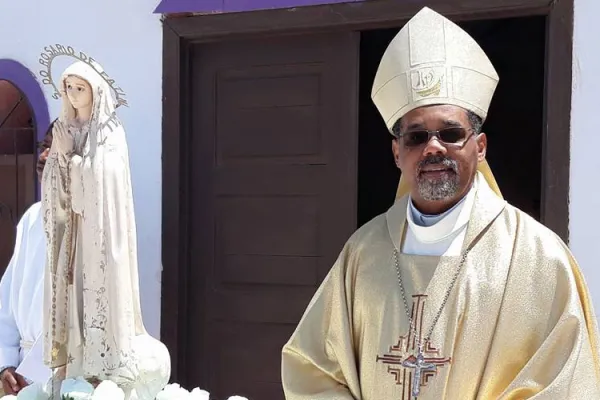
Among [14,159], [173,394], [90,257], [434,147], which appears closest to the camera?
[434,147]

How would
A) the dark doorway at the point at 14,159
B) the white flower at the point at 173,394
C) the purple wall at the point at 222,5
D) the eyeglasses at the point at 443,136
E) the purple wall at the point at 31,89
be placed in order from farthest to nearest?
the dark doorway at the point at 14,159 < the purple wall at the point at 31,89 < the purple wall at the point at 222,5 < the white flower at the point at 173,394 < the eyeglasses at the point at 443,136

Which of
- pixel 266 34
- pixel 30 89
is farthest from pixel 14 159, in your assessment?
pixel 266 34

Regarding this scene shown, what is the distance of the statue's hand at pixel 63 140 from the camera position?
274 centimetres

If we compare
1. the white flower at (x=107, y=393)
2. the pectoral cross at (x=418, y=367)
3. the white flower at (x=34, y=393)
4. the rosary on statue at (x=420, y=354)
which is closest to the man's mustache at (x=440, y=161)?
the rosary on statue at (x=420, y=354)

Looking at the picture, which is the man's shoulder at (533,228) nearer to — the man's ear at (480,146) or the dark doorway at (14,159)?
the man's ear at (480,146)

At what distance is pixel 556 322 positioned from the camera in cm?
188

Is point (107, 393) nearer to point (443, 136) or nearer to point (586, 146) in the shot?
point (443, 136)

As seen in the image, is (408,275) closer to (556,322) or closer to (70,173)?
(556,322)

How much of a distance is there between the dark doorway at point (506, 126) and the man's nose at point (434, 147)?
3.19 metres

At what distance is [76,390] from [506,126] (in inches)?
178

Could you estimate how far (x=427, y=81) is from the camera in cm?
205

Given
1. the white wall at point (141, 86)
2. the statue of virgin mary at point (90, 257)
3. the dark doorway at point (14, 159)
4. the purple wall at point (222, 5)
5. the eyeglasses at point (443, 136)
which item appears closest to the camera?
the eyeglasses at point (443, 136)

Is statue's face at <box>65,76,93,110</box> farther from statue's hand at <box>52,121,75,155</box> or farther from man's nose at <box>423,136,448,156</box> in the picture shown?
man's nose at <box>423,136,448,156</box>

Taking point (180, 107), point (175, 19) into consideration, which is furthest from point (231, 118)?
point (175, 19)
